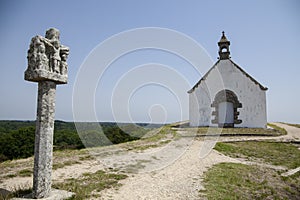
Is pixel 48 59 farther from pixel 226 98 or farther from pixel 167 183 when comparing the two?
pixel 226 98

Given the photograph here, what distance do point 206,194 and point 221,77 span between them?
17571mm

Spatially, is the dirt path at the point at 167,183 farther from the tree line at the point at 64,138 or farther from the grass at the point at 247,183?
the tree line at the point at 64,138

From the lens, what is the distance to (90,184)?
5.29 metres

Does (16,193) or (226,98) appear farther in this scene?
(226,98)

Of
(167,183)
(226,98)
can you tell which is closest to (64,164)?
(167,183)

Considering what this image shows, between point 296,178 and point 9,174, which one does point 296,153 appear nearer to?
point 296,178

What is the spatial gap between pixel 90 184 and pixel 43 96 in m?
2.53

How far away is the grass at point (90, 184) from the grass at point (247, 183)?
2321 mm

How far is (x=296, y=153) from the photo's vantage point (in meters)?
10.3

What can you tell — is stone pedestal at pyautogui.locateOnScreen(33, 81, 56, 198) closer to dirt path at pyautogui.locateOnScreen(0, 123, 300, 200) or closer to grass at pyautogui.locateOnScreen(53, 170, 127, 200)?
grass at pyautogui.locateOnScreen(53, 170, 127, 200)

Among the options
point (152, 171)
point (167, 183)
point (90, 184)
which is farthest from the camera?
point (152, 171)

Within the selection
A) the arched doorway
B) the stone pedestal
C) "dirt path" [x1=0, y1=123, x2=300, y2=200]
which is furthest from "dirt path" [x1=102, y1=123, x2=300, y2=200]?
the arched doorway

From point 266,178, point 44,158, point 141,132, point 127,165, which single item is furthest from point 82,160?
point 141,132

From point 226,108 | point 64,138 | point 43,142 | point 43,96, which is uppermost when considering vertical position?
point 226,108
